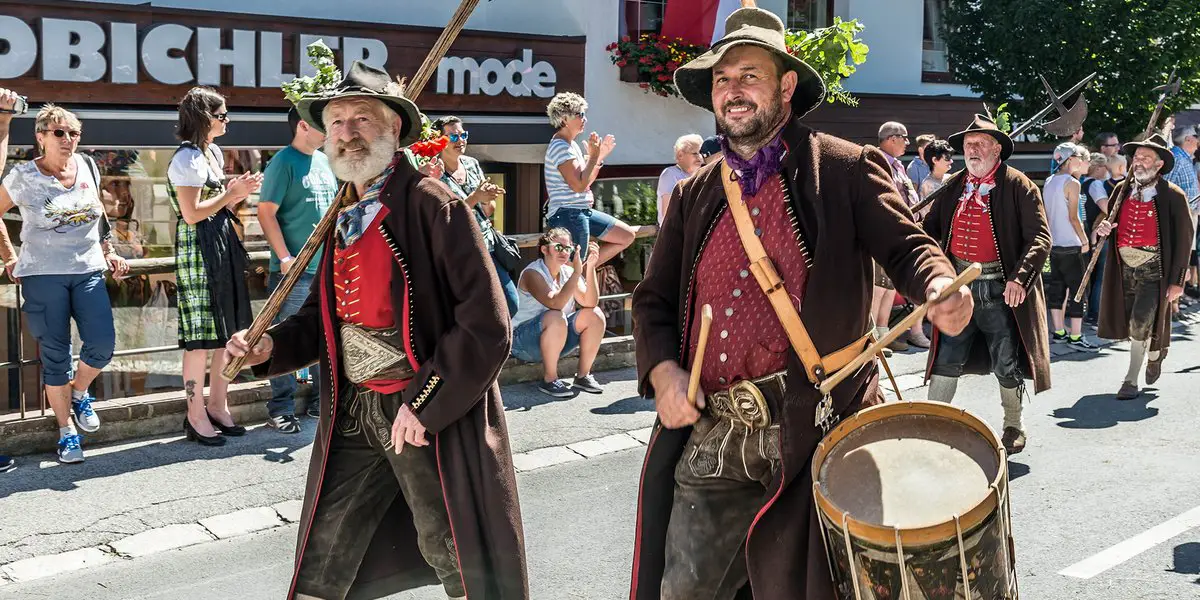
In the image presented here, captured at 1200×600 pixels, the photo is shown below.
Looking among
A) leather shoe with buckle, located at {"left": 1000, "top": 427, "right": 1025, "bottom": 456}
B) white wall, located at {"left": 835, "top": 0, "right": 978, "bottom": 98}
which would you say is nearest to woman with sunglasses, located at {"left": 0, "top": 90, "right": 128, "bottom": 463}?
leather shoe with buckle, located at {"left": 1000, "top": 427, "right": 1025, "bottom": 456}

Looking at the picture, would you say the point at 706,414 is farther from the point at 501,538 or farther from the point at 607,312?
the point at 607,312

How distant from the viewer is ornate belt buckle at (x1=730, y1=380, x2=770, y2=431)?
4000 mm

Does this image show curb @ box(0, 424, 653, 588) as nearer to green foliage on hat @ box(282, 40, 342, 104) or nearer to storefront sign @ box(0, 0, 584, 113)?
green foliage on hat @ box(282, 40, 342, 104)

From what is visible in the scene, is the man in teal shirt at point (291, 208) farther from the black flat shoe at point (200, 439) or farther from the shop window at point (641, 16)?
the shop window at point (641, 16)

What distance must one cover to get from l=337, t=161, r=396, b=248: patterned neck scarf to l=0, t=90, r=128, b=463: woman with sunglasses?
10.7 feet

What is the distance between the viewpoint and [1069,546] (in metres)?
6.66

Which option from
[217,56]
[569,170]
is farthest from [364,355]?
[217,56]

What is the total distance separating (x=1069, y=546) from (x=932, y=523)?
11.6ft

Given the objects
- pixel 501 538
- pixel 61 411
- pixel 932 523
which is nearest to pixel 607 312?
pixel 61 411

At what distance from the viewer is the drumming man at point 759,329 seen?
3.93 m

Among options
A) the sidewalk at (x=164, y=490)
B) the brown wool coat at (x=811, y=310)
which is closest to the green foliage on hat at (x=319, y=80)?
the brown wool coat at (x=811, y=310)

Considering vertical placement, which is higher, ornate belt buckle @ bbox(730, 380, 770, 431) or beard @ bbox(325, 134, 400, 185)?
beard @ bbox(325, 134, 400, 185)

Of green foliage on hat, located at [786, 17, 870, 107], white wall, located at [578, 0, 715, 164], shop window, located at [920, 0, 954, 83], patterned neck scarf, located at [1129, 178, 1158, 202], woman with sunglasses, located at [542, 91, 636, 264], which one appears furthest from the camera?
shop window, located at [920, 0, 954, 83]

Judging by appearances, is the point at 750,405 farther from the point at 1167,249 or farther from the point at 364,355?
the point at 1167,249
